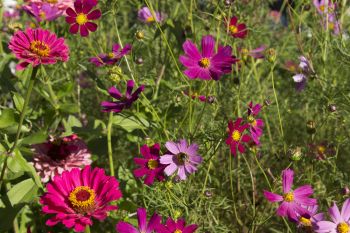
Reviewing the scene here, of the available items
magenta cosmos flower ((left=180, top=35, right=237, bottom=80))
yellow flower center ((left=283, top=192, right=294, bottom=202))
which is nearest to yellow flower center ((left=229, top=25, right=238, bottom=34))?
magenta cosmos flower ((left=180, top=35, right=237, bottom=80))

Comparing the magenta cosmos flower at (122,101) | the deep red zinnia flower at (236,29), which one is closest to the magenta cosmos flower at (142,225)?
the magenta cosmos flower at (122,101)

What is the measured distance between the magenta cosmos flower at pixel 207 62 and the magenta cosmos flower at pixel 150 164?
0.51 feet

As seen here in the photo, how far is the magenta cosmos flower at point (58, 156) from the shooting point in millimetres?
1106

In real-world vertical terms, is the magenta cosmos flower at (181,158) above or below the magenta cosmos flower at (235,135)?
below

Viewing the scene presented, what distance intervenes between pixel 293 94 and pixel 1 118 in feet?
3.47

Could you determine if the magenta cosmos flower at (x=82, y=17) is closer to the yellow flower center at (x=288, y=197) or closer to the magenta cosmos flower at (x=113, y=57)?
the magenta cosmos flower at (x=113, y=57)

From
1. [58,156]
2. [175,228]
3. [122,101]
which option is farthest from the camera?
[58,156]

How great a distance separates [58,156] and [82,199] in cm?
36

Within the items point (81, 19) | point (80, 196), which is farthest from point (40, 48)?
point (80, 196)

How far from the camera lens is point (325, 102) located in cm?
125

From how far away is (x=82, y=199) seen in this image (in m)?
0.79

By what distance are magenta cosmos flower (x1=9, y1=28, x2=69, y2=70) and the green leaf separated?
166 mm

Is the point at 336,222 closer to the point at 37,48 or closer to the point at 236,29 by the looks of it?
the point at 236,29

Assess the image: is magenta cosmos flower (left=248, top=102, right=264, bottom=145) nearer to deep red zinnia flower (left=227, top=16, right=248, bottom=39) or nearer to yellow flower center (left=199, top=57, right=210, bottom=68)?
yellow flower center (left=199, top=57, right=210, bottom=68)
